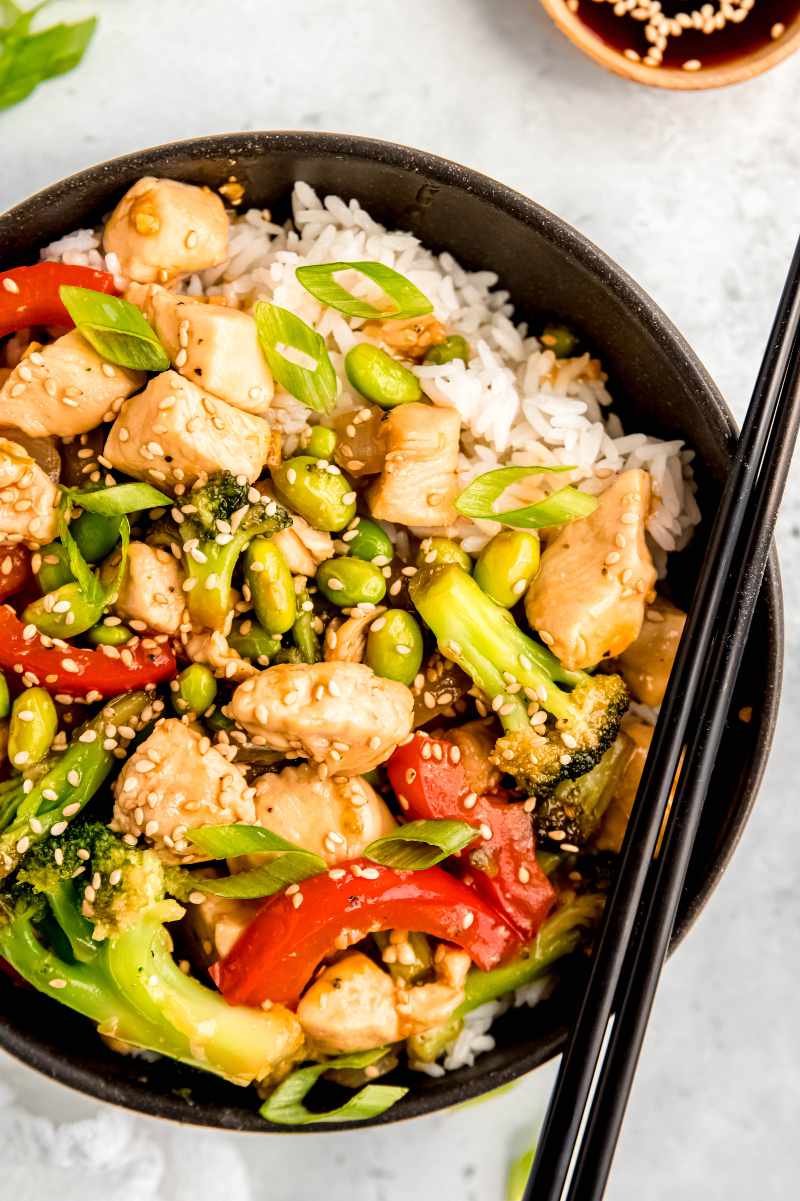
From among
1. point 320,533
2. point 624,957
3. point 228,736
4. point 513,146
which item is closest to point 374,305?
point 320,533

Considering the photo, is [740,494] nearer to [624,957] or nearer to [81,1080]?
[624,957]

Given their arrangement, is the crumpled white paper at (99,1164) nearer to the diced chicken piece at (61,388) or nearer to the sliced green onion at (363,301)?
the diced chicken piece at (61,388)

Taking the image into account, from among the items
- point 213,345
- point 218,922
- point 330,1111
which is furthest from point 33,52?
point 330,1111

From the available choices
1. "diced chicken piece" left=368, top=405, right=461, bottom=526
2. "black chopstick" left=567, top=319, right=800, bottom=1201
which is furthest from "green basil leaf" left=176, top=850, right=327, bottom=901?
"diced chicken piece" left=368, top=405, right=461, bottom=526

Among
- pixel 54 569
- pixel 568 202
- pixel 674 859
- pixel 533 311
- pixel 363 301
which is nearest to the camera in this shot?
pixel 674 859

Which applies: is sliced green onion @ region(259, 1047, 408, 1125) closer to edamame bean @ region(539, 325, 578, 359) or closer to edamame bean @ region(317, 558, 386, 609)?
edamame bean @ region(317, 558, 386, 609)

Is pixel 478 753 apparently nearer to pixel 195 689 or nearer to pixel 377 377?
pixel 195 689
